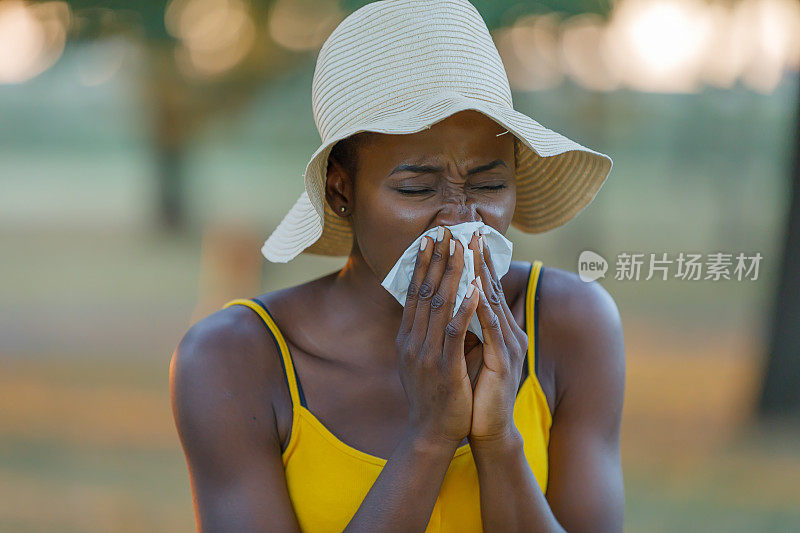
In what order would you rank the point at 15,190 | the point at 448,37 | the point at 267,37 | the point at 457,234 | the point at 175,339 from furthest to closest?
the point at 15,190 → the point at 175,339 → the point at 267,37 → the point at 448,37 → the point at 457,234

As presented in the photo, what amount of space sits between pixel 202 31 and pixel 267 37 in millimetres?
975

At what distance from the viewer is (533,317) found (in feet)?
6.95

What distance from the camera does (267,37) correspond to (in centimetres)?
684

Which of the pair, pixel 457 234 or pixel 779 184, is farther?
pixel 779 184

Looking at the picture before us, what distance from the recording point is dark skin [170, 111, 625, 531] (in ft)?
5.72

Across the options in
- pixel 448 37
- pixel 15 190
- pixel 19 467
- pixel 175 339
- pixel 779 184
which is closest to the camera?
pixel 448 37

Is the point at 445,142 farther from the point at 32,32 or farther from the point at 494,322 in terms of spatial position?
the point at 32,32

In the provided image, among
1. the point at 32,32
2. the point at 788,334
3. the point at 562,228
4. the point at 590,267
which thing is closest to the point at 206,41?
the point at 32,32

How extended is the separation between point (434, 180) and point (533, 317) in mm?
508

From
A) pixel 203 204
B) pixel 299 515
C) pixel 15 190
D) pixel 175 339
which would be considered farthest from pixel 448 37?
pixel 15 190

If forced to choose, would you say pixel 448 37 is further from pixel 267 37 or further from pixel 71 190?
pixel 71 190

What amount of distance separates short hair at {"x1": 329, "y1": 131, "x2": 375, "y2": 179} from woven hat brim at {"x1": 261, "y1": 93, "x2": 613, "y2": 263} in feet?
0.17

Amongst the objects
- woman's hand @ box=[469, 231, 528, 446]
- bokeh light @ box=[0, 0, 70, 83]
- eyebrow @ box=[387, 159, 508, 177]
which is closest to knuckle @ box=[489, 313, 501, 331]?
woman's hand @ box=[469, 231, 528, 446]

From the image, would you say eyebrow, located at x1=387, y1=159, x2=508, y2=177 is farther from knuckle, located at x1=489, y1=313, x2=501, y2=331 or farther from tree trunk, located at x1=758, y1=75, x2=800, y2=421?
tree trunk, located at x1=758, y1=75, x2=800, y2=421
